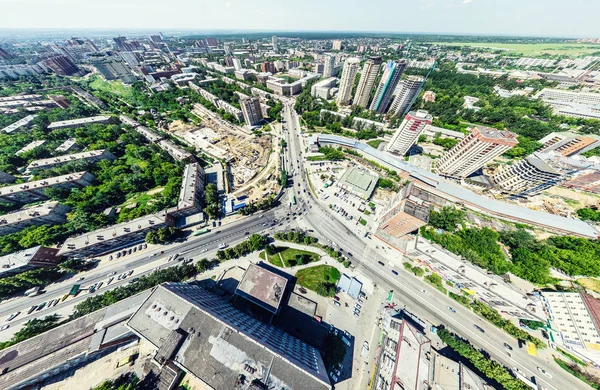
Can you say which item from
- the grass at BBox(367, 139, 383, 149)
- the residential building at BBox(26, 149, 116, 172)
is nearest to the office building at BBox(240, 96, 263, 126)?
the residential building at BBox(26, 149, 116, 172)

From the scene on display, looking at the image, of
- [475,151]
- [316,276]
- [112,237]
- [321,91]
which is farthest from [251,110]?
[475,151]

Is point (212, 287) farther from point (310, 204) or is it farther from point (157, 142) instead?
point (157, 142)

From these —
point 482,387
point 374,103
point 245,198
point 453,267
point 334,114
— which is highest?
point 374,103

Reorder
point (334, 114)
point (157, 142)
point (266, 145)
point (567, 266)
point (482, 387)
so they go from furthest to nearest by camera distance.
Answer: point (334, 114), point (266, 145), point (157, 142), point (567, 266), point (482, 387)

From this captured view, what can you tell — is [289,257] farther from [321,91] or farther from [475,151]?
[321,91]

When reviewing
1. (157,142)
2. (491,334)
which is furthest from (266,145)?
(491,334)

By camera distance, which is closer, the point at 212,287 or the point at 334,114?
the point at 212,287

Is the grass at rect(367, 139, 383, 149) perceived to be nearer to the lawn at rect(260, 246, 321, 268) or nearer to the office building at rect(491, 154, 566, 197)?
the office building at rect(491, 154, 566, 197)
